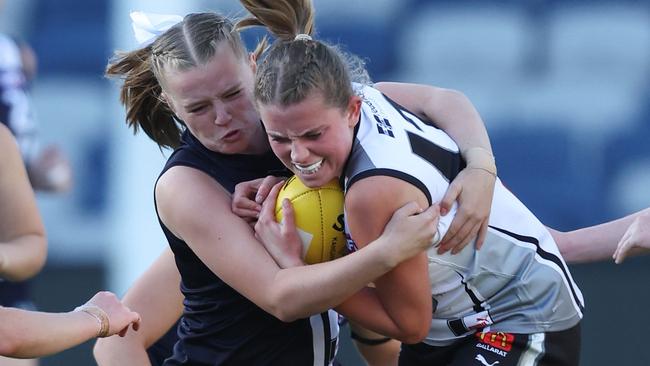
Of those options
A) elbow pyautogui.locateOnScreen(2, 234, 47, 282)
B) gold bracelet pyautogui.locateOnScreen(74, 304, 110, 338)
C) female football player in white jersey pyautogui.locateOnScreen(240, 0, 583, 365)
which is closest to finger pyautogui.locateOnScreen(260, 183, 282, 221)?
female football player in white jersey pyautogui.locateOnScreen(240, 0, 583, 365)

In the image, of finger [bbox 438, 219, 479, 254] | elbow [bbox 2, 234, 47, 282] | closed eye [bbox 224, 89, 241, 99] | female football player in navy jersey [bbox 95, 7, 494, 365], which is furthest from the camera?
elbow [bbox 2, 234, 47, 282]

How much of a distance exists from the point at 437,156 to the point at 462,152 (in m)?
0.19

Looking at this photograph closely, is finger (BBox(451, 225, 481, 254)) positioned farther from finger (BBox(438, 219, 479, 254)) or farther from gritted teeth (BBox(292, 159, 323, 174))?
gritted teeth (BBox(292, 159, 323, 174))

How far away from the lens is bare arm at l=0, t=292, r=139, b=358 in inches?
120

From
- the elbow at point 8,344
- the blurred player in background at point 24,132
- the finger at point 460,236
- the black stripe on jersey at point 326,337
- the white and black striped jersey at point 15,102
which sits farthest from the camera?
the white and black striped jersey at point 15,102

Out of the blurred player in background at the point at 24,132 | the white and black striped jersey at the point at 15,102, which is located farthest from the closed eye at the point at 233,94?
the white and black striped jersey at the point at 15,102

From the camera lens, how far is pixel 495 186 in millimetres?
3492

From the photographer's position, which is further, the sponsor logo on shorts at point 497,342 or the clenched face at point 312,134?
the sponsor logo on shorts at point 497,342

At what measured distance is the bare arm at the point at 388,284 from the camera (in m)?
3.04

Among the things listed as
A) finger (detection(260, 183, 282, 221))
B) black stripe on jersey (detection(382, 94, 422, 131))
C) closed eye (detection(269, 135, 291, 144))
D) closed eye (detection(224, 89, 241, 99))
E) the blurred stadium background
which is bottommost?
the blurred stadium background

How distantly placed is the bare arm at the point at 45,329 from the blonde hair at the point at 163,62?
74 centimetres

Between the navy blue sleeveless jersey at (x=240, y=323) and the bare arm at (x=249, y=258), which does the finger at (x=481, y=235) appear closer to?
the bare arm at (x=249, y=258)

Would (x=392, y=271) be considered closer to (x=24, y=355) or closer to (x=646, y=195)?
(x=24, y=355)

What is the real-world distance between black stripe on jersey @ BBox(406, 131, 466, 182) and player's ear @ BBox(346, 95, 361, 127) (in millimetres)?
170
